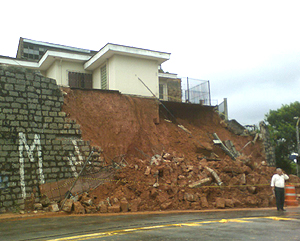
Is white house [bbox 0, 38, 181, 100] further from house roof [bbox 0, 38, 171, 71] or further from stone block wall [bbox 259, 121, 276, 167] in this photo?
stone block wall [bbox 259, 121, 276, 167]

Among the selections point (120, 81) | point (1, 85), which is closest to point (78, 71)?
point (120, 81)

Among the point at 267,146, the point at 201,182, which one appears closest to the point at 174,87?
the point at 267,146

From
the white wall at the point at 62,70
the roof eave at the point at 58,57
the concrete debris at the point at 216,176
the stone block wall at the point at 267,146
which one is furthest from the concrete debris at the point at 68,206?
the stone block wall at the point at 267,146

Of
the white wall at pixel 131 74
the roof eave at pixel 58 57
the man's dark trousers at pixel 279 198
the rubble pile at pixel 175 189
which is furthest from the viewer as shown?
the roof eave at pixel 58 57

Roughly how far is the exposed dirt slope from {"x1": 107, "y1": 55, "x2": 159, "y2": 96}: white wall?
1.44m

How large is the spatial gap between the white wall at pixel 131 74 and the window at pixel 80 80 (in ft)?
7.51

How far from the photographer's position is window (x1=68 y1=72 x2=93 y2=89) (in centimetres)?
2177

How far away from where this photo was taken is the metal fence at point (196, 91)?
24609 mm

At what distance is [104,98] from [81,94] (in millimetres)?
1297

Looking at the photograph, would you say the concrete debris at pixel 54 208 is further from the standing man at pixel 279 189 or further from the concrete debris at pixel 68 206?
the standing man at pixel 279 189

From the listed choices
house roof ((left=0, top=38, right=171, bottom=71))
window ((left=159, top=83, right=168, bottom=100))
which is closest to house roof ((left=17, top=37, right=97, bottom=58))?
house roof ((left=0, top=38, right=171, bottom=71))

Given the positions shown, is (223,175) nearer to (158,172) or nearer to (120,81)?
(158,172)

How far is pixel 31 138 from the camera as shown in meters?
13.8

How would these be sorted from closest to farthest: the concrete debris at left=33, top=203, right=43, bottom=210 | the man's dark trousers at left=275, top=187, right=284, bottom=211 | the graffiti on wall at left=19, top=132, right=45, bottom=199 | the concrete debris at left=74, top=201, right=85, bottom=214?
the man's dark trousers at left=275, top=187, right=284, bottom=211
the concrete debris at left=74, top=201, right=85, bottom=214
the concrete debris at left=33, top=203, right=43, bottom=210
the graffiti on wall at left=19, top=132, right=45, bottom=199
